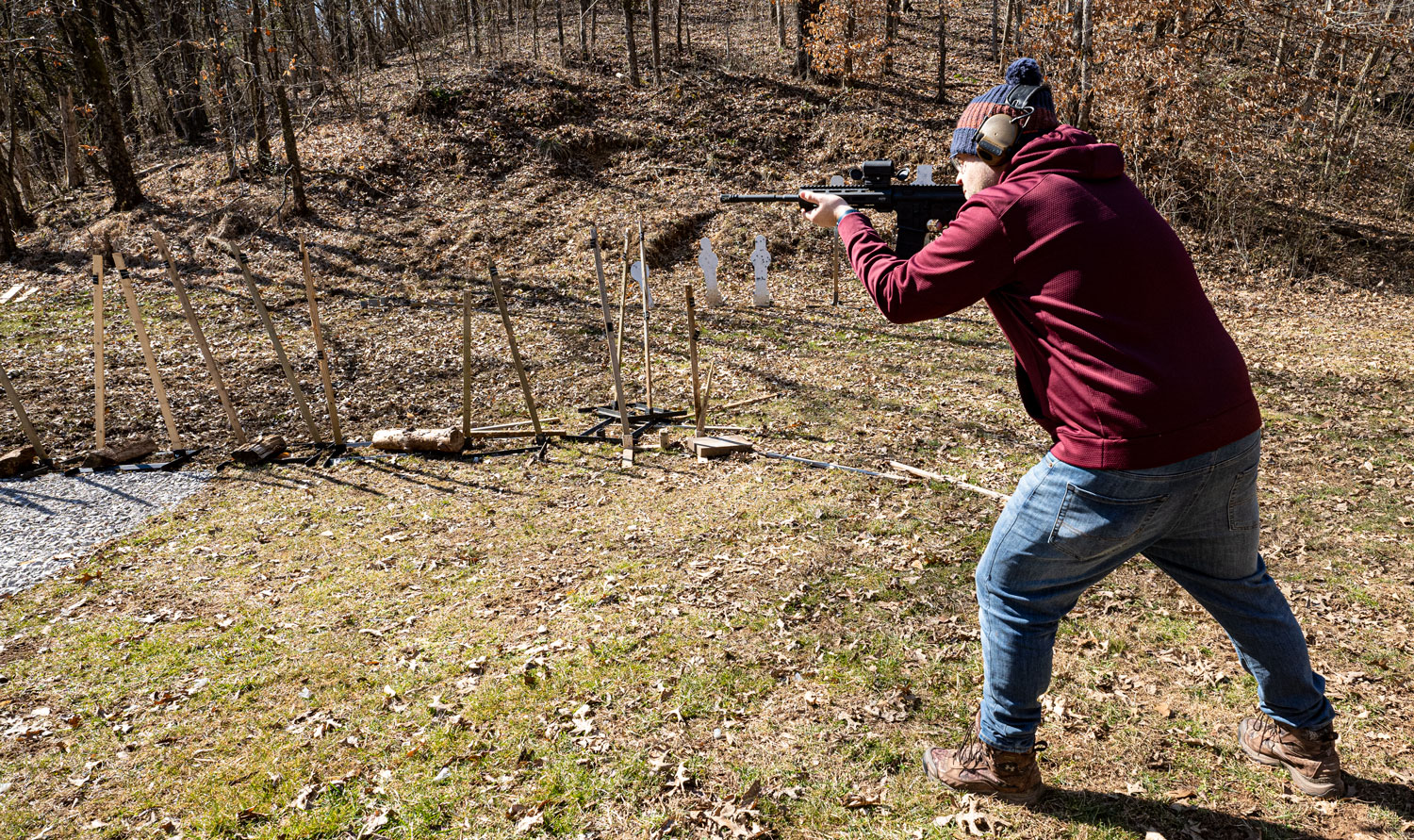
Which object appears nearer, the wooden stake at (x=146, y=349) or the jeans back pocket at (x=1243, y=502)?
the jeans back pocket at (x=1243, y=502)

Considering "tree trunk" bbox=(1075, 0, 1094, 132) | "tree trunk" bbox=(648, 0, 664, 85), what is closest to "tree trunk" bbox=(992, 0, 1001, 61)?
"tree trunk" bbox=(1075, 0, 1094, 132)

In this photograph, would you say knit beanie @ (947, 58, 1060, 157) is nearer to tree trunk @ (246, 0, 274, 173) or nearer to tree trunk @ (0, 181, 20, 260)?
tree trunk @ (246, 0, 274, 173)

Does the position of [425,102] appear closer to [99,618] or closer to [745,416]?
[745,416]

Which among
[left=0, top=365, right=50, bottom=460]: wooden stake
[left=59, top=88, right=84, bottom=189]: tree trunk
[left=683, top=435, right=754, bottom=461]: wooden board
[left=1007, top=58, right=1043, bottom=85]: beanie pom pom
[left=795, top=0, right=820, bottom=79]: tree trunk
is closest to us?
[left=1007, top=58, right=1043, bottom=85]: beanie pom pom

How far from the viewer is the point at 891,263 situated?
7.87ft

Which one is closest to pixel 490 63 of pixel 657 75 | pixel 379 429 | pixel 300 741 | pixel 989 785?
pixel 657 75

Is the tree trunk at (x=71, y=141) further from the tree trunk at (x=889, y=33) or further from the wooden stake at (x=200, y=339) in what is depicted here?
the tree trunk at (x=889, y=33)

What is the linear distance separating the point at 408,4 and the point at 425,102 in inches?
352

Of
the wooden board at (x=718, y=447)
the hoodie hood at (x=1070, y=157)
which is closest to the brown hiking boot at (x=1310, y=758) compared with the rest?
the hoodie hood at (x=1070, y=157)

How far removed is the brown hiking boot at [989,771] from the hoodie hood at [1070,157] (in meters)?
1.86

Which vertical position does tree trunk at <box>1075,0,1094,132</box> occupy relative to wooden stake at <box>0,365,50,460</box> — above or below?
above

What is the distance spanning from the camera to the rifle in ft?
9.73

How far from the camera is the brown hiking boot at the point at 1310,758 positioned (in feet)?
8.45

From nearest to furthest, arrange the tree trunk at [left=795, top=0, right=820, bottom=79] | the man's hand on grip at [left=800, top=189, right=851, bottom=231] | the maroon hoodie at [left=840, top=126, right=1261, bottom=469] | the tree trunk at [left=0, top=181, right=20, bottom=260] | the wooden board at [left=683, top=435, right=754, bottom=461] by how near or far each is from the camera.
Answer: the maroon hoodie at [left=840, top=126, right=1261, bottom=469] → the man's hand on grip at [left=800, top=189, right=851, bottom=231] → the wooden board at [left=683, top=435, right=754, bottom=461] → the tree trunk at [left=0, top=181, right=20, bottom=260] → the tree trunk at [left=795, top=0, right=820, bottom=79]
